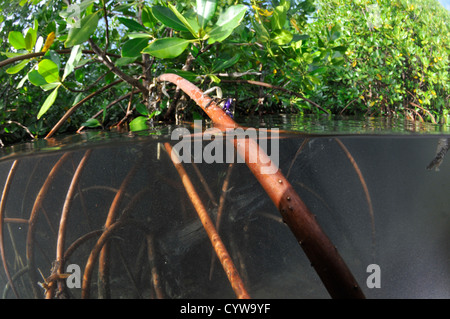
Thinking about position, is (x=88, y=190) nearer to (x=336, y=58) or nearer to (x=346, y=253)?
(x=346, y=253)

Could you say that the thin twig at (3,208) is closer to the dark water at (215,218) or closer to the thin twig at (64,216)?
the dark water at (215,218)

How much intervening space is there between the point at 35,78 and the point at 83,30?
1.04 feet

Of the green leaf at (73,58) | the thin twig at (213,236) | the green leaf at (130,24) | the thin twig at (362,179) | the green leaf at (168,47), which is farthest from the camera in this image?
the thin twig at (362,179)

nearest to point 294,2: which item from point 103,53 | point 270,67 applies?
point 270,67

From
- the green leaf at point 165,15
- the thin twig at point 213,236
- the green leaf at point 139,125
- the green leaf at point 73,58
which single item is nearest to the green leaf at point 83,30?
the green leaf at point 73,58

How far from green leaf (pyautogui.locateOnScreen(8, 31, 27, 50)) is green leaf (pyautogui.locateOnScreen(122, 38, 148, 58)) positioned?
0.38 metres

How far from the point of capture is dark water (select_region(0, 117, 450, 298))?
3.30ft

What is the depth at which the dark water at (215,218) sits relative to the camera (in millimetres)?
1005

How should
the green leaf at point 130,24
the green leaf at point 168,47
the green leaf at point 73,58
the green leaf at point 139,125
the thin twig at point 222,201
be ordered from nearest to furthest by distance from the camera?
1. the thin twig at point 222,201
2. the green leaf at point 168,47
3. the green leaf at point 73,58
4. the green leaf at point 130,24
5. the green leaf at point 139,125

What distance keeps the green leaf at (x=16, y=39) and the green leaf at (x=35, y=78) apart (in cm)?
12

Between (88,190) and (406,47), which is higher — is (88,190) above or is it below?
below

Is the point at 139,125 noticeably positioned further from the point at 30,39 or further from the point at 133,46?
the point at 30,39

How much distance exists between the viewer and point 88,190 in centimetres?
128
